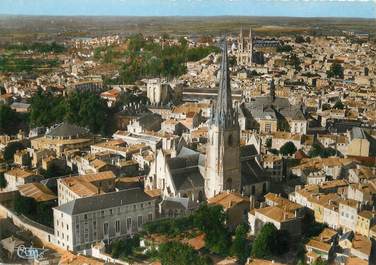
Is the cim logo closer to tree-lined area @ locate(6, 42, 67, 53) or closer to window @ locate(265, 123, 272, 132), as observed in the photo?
window @ locate(265, 123, 272, 132)

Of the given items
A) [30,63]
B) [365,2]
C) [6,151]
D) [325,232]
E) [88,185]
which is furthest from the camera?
[30,63]

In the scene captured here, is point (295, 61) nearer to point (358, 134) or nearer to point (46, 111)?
point (46, 111)

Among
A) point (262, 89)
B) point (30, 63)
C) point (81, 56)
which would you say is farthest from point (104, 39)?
point (262, 89)

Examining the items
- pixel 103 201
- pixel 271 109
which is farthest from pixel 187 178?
pixel 271 109

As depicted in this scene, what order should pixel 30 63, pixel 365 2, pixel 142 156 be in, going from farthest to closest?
pixel 30 63, pixel 142 156, pixel 365 2

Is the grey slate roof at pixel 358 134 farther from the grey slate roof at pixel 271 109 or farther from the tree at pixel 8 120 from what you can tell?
the tree at pixel 8 120

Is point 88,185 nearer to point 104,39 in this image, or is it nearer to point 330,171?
point 330,171
